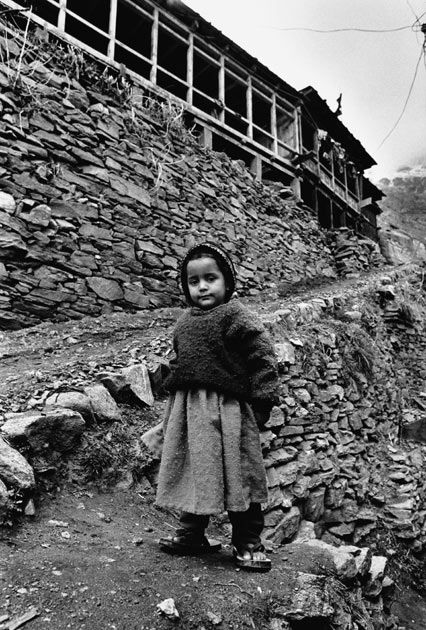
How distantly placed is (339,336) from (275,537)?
3.55m

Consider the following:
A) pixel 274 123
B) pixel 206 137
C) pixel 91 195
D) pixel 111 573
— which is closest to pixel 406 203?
pixel 274 123

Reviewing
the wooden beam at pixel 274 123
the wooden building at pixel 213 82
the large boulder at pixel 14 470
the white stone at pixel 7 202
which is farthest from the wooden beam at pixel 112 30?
the large boulder at pixel 14 470

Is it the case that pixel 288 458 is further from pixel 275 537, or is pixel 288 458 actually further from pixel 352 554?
pixel 352 554

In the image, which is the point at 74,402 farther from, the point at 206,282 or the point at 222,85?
the point at 222,85

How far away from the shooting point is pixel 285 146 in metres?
14.9

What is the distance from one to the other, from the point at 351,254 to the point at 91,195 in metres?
9.53

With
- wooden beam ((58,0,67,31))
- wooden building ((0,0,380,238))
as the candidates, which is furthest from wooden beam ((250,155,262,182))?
wooden beam ((58,0,67,31))

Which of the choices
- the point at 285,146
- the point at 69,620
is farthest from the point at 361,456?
the point at 285,146

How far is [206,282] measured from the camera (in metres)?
2.36

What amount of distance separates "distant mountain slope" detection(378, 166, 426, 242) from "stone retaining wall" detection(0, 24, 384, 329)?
114 feet

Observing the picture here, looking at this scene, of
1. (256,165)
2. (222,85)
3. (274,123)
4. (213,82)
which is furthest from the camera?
(274,123)

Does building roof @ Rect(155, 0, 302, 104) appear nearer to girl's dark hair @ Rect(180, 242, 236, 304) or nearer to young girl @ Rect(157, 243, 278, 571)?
girl's dark hair @ Rect(180, 242, 236, 304)

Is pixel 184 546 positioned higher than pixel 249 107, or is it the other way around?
pixel 249 107

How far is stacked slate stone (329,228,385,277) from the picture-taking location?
1362 centimetres
